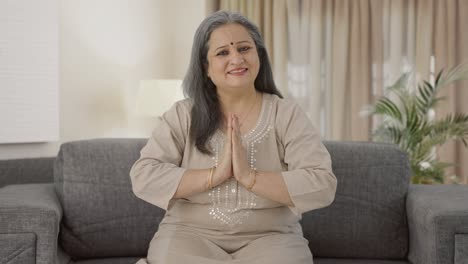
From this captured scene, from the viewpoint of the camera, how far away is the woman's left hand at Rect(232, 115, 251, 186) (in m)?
2.29

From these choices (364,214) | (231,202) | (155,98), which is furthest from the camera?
Answer: (155,98)

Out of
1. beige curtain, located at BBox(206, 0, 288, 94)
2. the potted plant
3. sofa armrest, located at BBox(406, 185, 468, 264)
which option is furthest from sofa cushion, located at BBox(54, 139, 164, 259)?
beige curtain, located at BBox(206, 0, 288, 94)

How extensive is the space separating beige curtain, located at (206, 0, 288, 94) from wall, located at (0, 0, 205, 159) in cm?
36

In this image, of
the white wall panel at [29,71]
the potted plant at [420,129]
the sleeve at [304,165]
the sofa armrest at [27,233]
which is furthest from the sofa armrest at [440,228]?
the white wall panel at [29,71]

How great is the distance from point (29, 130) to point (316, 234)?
1973 millimetres

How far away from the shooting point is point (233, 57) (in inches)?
96.1

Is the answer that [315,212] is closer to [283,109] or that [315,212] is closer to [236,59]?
[283,109]

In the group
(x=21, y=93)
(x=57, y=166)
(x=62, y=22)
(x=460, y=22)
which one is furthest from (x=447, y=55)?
A: (x=57, y=166)

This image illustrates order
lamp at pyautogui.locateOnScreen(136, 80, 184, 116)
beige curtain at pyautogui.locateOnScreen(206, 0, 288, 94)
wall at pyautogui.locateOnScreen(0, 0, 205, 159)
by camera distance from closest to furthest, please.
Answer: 1. wall at pyautogui.locateOnScreen(0, 0, 205, 159)
2. lamp at pyautogui.locateOnScreen(136, 80, 184, 116)
3. beige curtain at pyautogui.locateOnScreen(206, 0, 288, 94)

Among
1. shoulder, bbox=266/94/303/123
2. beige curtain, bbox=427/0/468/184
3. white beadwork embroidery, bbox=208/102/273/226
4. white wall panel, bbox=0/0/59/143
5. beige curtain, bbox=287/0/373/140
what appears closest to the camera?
white beadwork embroidery, bbox=208/102/273/226

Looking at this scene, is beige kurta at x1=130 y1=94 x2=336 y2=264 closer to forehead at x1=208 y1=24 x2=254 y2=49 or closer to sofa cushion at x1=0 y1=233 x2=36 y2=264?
forehead at x1=208 y1=24 x2=254 y2=49

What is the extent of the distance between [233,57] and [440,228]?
34.7 inches

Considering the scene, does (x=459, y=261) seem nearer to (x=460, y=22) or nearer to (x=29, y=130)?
(x=29, y=130)

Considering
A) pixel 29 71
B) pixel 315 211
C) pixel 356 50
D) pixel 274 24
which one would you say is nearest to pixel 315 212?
pixel 315 211
